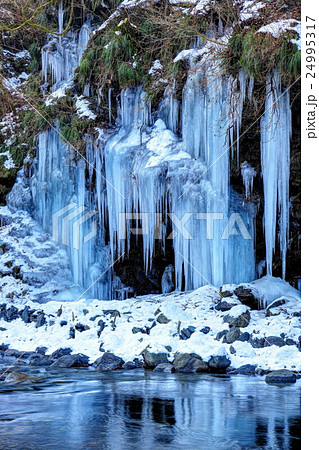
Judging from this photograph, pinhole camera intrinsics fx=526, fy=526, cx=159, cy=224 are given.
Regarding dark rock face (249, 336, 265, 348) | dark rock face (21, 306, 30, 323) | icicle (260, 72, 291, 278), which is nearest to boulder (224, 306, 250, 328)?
dark rock face (249, 336, 265, 348)

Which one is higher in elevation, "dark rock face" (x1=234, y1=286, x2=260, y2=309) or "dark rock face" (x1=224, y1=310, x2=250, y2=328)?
"dark rock face" (x1=234, y1=286, x2=260, y2=309)

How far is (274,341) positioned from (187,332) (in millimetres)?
1267

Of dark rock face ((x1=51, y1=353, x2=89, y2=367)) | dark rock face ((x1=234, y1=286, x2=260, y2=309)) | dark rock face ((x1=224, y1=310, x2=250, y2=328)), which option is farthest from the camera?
dark rock face ((x1=234, y1=286, x2=260, y2=309))

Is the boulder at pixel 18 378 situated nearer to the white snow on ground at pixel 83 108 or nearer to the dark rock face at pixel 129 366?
the dark rock face at pixel 129 366

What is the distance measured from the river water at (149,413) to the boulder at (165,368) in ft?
0.86

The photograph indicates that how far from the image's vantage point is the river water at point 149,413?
350 cm

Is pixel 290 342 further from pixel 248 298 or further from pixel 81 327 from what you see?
pixel 81 327

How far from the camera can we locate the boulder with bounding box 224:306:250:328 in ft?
25.5

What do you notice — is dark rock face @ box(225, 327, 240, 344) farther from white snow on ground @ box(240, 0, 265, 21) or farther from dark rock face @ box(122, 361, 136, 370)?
white snow on ground @ box(240, 0, 265, 21)

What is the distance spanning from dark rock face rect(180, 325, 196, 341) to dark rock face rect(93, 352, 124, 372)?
102 centimetres

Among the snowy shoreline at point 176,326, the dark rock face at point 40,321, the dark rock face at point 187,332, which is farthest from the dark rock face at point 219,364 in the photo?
the dark rock face at point 40,321

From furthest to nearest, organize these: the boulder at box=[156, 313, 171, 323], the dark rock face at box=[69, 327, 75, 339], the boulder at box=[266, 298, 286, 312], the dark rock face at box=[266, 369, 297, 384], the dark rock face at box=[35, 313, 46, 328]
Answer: the dark rock face at box=[35, 313, 46, 328] < the boulder at box=[266, 298, 286, 312] < the boulder at box=[156, 313, 171, 323] < the dark rock face at box=[69, 327, 75, 339] < the dark rock face at box=[266, 369, 297, 384]
